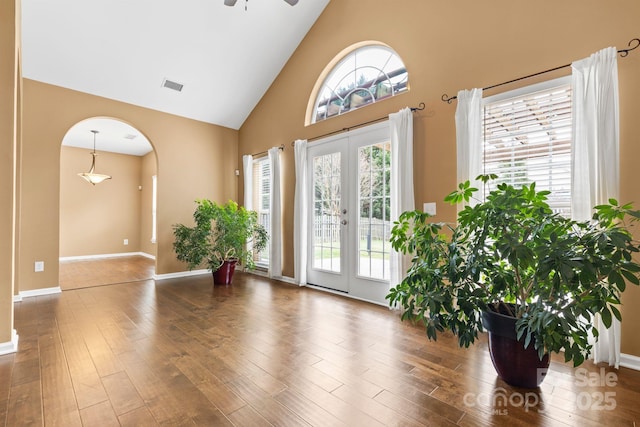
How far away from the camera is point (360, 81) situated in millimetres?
3982

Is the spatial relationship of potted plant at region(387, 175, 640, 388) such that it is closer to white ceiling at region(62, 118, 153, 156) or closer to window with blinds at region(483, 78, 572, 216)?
window with blinds at region(483, 78, 572, 216)

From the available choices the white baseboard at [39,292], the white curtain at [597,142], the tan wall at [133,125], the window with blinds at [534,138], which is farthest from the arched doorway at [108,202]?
the white curtain at [597,142]

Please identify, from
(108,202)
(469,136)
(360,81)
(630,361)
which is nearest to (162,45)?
(360,81)

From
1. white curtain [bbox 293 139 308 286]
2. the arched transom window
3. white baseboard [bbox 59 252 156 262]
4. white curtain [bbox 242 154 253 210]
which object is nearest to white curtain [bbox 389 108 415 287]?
the arched transom window

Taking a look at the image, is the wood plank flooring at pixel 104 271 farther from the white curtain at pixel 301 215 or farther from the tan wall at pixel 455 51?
the tan wall at pixel 455 51

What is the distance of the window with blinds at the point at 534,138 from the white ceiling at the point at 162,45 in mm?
3028

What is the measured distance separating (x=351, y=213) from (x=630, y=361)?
273cm

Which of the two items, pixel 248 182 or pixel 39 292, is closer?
pixel 39 292

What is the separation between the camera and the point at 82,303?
3.64m

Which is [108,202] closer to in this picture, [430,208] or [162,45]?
[162,45]

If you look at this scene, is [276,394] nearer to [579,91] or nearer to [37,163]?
[579,91]

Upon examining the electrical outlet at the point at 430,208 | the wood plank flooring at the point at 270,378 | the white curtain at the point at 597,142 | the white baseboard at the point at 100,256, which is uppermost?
the white curtain at the point at 597,142

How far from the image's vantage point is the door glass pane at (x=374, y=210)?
141 inches

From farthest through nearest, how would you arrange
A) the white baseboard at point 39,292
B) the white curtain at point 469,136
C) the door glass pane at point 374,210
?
the white baseboard at point 39,292 → the door glass pane at point 374,210 → the white curtain at point 469,136
